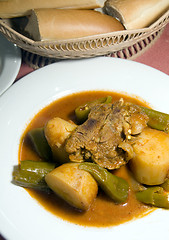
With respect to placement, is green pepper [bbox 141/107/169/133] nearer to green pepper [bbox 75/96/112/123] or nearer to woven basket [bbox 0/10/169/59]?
green pepper [bbox 75/96/112/123]

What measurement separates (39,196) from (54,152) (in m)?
0.30

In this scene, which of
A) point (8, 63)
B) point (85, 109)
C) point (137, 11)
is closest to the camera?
point (85, 109)

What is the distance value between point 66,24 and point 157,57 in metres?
1.06

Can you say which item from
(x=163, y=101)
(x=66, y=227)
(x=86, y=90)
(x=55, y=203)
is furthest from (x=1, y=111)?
(x=163, y=101)

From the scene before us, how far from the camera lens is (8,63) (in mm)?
2965

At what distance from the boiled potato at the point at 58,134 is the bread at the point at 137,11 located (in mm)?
1184

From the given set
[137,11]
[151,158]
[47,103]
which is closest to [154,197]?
[151,158]

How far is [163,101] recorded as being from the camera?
8.51 ft

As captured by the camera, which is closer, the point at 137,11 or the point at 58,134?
the point at 58,134

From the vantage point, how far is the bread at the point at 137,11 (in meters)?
2.81

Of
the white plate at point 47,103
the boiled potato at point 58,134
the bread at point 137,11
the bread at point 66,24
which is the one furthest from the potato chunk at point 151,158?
the bread at point 137,11

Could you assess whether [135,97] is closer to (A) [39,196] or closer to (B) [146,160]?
(B) [146,160]

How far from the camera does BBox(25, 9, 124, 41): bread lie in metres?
2.63

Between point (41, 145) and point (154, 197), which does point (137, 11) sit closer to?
point (41, 145)
